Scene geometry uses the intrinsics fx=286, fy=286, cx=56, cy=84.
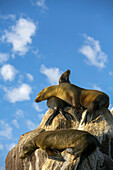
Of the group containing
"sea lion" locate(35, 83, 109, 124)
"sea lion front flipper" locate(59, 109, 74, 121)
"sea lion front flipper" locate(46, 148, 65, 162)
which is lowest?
"sea lion front flipper" locate(46, 148, 65, 162)

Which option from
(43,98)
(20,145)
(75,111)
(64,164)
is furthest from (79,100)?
(64,164)

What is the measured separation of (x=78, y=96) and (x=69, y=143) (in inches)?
127

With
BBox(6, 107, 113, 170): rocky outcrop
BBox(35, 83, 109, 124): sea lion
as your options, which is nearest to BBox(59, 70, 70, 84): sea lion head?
BBox(35, 83, 109, 124): sea lion

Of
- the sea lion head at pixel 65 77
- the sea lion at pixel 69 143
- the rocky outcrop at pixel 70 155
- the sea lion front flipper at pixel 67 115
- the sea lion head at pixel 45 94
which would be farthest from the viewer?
the sea lion head at pixel 65 77

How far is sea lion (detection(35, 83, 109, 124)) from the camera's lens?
9.85 metres

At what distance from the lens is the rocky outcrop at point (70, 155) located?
718 centimetres

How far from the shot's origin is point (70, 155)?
7152 mm

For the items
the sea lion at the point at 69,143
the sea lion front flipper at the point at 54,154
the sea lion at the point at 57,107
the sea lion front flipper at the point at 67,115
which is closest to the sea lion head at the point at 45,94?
the sea lion at the point at 57,107

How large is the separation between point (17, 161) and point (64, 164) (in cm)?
259

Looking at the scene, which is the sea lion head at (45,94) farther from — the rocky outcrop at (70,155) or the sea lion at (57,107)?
the rocky outcrop at (70,155)

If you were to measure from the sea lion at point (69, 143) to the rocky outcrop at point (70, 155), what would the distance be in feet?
0.49

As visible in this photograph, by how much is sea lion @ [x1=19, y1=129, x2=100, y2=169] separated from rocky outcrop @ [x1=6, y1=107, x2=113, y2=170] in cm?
15

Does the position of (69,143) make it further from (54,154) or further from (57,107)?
(57,107)

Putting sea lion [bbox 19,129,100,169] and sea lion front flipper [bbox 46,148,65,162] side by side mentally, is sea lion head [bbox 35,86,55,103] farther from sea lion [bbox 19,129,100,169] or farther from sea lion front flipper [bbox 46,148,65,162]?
sea lion front flipper [bbox 46,148,65,162]
